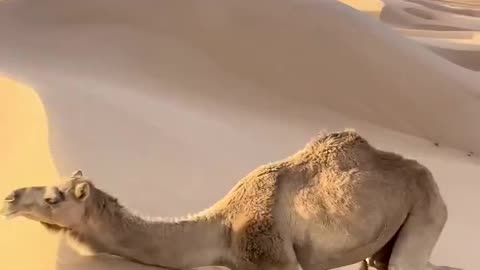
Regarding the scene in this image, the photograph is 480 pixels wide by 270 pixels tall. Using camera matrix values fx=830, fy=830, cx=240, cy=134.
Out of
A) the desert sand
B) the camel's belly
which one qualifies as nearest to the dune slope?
the desert sand

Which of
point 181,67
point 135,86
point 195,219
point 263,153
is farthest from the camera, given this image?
point 181,67

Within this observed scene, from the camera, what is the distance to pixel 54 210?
352cm

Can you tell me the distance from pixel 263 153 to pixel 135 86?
2247mm

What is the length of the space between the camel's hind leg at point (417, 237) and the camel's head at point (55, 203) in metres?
1.46

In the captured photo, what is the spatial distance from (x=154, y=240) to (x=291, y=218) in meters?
0.62

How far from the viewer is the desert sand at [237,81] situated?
7.76m

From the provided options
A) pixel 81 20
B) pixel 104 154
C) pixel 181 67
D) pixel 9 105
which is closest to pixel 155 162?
pixel 104 154

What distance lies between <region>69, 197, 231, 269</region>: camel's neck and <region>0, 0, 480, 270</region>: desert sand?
10.5 ft

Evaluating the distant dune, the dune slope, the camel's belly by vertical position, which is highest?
the distant dune

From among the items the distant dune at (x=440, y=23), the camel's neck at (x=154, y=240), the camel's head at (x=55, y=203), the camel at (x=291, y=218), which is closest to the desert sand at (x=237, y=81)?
the camel at (x=291, y=218)

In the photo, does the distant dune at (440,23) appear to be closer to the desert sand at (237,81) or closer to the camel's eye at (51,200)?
the desert sand at (237,81)

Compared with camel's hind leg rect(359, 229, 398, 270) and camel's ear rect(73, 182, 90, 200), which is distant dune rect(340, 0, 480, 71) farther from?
camel's ear rect(73, 182, 90, 200)

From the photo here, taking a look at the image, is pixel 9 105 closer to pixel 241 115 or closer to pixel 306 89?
pixel 241 115

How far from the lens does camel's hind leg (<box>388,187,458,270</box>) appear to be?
152 inches
